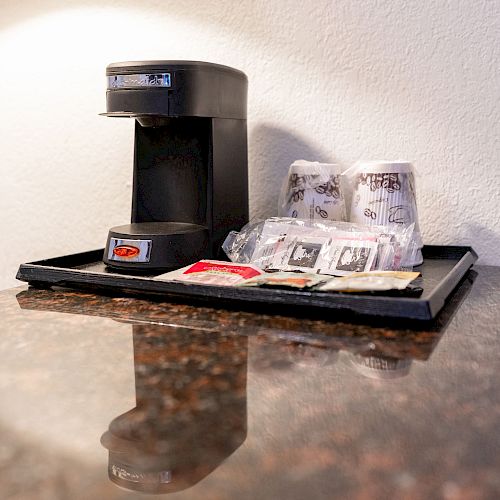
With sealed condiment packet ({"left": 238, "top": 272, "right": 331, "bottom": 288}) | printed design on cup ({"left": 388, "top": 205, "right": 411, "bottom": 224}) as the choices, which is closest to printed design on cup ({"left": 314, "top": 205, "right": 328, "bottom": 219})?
printed design on cup ({"left": 388, "top": 205, "right": 411, "bottom": 224})

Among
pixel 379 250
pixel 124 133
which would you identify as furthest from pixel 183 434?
pixel 124 133

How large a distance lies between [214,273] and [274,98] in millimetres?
441

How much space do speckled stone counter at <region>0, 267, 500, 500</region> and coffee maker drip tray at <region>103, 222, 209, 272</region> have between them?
15 cm

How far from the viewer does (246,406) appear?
1.55ft

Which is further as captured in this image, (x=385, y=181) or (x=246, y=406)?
(x=385, y=181)

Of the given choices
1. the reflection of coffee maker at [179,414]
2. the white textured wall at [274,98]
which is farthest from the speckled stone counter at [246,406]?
the white textured wall at [274,98]

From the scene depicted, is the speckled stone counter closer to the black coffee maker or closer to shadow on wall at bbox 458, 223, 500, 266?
the black coffee maker

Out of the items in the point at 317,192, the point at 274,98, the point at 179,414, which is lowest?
the point at 179,414

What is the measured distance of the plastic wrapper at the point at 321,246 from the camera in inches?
32.9

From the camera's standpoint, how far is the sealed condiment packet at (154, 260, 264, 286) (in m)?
0.79

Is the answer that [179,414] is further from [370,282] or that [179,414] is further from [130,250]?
[130,250]

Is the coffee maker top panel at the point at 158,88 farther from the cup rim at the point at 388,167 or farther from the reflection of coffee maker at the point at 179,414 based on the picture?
the reflection of coffee maker at the point at 179,414

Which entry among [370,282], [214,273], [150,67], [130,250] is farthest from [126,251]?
[370,282]

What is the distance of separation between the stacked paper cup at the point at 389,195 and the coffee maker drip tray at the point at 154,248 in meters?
0.25
